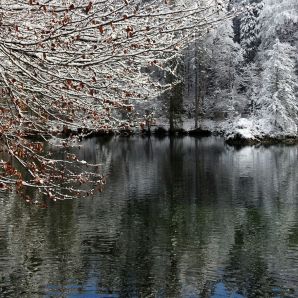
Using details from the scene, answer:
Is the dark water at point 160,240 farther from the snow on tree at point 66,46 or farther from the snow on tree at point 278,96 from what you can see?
the snow on tree at point 278,96

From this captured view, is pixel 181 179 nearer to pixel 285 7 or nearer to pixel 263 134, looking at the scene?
pixel 263 134

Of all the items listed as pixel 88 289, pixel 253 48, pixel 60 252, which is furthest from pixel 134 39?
pixel 253 48

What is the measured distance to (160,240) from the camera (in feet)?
47.5

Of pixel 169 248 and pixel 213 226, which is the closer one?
pixel 169 248

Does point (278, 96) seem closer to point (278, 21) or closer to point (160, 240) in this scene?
point (278, 21)

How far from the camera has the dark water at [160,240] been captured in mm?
11289

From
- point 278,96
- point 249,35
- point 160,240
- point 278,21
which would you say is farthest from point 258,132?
point 160,240

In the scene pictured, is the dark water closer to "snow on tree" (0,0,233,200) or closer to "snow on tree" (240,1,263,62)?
"snow on tree" (0,0,233,200)

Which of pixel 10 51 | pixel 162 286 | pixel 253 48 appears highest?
pixel 253 48

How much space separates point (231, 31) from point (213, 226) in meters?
46.4

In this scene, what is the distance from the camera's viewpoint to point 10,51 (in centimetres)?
538

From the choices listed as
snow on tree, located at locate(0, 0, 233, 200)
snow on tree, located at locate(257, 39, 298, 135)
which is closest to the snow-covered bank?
snow on tree, located at locate(257, 39, 298, 135)

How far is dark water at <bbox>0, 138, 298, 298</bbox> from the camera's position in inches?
444

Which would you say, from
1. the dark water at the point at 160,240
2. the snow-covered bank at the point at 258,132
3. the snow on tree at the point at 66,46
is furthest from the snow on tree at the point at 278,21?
the snow on tree at the point at 66,46
